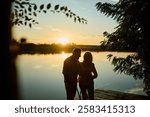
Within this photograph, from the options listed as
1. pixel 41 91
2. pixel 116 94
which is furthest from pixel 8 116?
pixel 41 91

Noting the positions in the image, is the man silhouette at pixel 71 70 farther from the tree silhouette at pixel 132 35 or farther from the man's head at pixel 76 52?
the tree silhouette at pixel 132 35

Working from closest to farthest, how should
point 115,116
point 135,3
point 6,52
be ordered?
point 6,52 → point 115,116 → point 135,3

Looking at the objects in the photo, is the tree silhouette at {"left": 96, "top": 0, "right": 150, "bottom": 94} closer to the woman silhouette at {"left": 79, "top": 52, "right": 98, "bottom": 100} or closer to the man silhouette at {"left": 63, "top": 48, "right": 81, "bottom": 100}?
the woman silhouette at {"left": 79, "top": 52, "right": 98, "bottom": 100}

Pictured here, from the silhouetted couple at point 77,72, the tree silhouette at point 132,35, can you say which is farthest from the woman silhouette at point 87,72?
the tree silhouette at point 132,35

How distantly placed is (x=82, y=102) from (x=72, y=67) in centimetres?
123

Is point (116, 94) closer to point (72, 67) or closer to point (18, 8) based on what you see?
point (72, 67)

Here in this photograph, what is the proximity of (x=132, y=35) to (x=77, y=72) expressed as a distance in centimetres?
344

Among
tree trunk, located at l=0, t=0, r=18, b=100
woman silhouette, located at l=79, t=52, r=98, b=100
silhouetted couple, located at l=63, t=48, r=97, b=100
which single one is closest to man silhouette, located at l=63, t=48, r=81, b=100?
silhouetted couple, located at l=63, t=48, r=97, b=100

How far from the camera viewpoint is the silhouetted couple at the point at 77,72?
714 cm

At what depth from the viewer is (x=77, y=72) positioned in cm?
730

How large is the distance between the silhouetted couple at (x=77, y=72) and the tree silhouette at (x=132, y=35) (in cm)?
267

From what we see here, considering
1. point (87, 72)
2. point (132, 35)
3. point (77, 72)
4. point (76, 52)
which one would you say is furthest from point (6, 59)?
point (132, 35)

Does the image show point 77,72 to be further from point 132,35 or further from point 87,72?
point 132,35

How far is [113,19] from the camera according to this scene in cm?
1052
